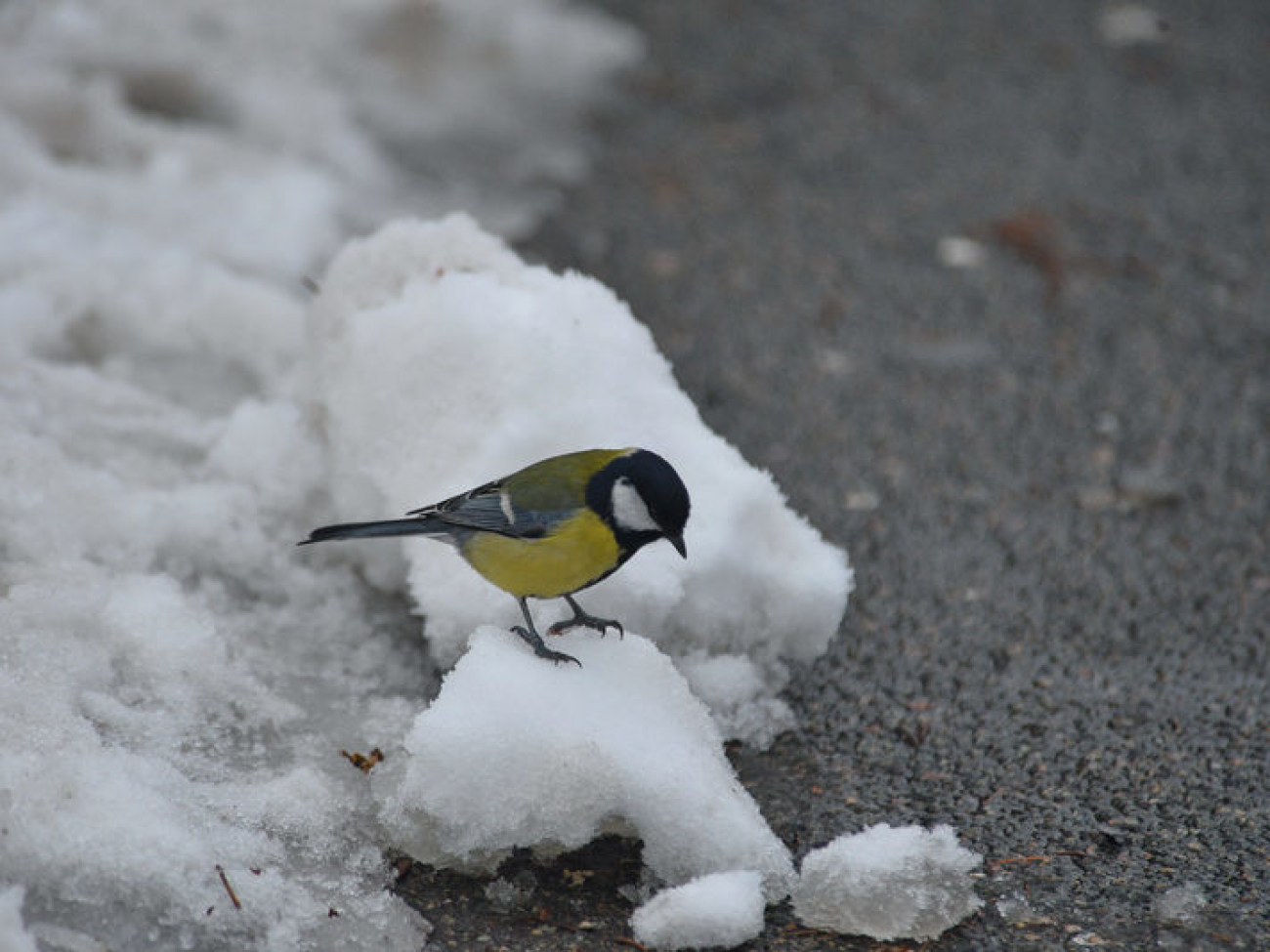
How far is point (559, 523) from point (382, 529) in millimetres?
404

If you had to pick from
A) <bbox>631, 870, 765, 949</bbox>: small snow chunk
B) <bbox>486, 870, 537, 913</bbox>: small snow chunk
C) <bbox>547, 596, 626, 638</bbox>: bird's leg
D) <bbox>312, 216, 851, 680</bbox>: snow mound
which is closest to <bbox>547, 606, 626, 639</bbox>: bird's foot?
<bbox>547, 596, 626, 638</bbox>: bird's leg

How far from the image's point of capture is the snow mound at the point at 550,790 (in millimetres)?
2674

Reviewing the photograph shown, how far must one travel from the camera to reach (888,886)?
2.64 metres

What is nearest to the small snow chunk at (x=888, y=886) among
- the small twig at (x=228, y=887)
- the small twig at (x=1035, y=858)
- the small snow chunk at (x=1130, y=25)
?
the small twig at (x=1035, y=858)

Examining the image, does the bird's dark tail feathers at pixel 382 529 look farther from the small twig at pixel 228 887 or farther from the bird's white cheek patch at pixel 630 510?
the small twig at pixel 228 887

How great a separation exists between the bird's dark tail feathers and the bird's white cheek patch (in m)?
0.43

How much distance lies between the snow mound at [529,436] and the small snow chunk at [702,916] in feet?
2.59

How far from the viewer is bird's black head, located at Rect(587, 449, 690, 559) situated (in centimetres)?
280

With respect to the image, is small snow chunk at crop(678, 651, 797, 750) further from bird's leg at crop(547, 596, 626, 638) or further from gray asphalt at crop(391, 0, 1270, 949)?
bird's leg at crop(547, 596, 626, 638)

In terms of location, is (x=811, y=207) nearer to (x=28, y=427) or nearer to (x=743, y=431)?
(x=743, y=431)

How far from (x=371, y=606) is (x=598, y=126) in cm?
330

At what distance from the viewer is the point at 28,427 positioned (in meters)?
3.76

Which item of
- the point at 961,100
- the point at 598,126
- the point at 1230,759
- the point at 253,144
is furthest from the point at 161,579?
the point at 961,100

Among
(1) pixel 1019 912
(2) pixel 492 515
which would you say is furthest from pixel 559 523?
(1) pixel 1019 912
